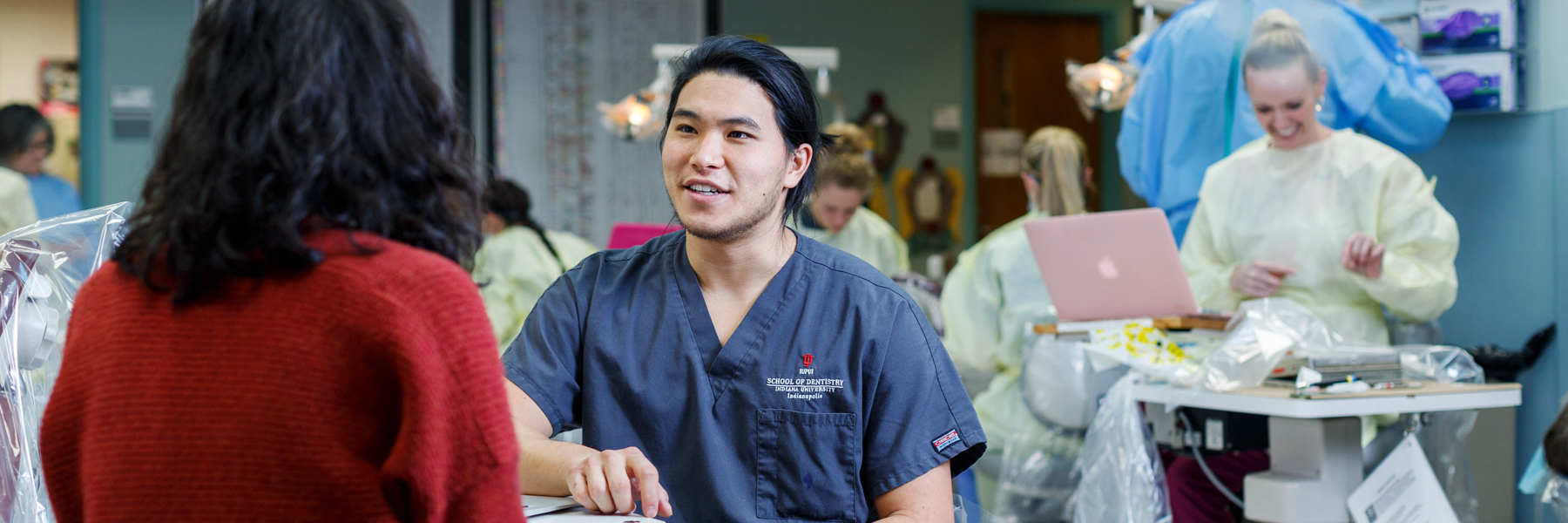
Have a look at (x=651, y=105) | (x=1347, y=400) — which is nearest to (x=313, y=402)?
(x=1347, y=400)

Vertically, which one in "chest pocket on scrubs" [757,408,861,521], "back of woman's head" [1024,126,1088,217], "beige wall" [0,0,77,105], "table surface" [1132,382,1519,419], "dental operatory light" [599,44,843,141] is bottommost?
"table surface" [1132,382,1519,419]

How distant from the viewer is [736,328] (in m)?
1.45

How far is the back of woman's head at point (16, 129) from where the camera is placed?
4084mm

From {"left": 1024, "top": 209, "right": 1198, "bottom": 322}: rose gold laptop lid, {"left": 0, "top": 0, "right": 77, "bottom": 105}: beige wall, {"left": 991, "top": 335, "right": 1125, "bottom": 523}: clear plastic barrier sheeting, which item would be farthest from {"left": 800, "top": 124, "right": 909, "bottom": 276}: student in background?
{"left": 0, "top": 0, "right": 77, "bottom": 105}: beige wall

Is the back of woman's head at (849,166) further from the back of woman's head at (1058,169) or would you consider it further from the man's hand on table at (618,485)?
the man's hand on table at (618,485)

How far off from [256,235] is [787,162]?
852mm

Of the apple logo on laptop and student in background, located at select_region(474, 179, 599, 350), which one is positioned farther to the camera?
student in background, located at select_region(474, 179, 599, 350)

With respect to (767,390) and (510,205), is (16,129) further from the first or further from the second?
(767,390)

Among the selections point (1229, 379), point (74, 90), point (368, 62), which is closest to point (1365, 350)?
point (1229, 379)

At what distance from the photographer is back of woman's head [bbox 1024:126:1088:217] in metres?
3.36

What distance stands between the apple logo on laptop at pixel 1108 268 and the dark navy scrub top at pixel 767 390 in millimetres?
1004

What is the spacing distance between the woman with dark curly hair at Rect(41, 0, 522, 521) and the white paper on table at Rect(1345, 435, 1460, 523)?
72.9 inches

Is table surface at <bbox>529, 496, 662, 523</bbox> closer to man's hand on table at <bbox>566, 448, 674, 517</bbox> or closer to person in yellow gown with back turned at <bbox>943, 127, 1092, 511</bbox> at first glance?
man's hand on table at <bbox>566, 448, 674, 517</bbox>

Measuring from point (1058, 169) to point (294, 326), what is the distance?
287cm
